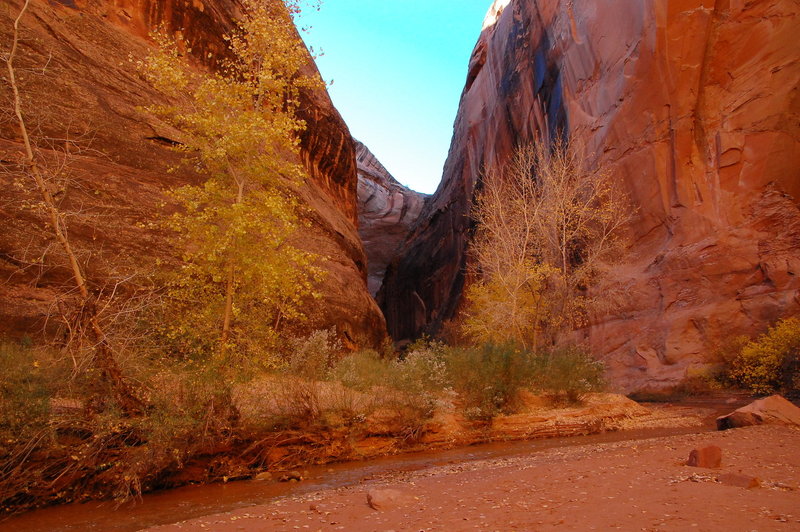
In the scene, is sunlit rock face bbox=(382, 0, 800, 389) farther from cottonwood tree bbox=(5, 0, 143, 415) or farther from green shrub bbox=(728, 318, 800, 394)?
cottonwood tree bbox=(5, 0, 143, 415)

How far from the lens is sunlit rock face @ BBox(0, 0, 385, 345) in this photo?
378 inches

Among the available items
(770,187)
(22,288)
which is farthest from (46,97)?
(770,187)

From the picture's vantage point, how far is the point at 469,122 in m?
42.9

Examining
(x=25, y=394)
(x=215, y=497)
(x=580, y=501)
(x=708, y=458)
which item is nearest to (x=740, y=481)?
(x=708, y=458)

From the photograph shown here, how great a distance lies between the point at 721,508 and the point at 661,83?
21.9 m

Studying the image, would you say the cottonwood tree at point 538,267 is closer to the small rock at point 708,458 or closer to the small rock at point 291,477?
the small rock at point 291,477

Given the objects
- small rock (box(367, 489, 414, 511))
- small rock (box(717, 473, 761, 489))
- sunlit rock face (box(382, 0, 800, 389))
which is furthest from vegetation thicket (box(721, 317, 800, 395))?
small rock (box(367, 489, 414, 511))

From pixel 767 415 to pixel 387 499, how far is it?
310 inches

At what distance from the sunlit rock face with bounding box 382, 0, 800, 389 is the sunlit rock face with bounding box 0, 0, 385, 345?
1141 cm

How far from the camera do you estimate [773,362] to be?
628 inches

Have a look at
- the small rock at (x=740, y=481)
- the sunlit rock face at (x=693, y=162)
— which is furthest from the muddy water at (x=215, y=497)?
the sunlit rock face at (x=693, y=162)

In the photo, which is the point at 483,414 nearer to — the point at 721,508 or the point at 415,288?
the point at 721,508

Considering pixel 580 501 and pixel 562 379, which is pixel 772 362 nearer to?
pixel 562 379

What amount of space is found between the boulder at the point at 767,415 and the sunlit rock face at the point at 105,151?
8581mm
